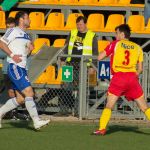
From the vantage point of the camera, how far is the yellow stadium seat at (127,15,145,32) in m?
17.4

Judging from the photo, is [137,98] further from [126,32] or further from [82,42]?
[82,42]

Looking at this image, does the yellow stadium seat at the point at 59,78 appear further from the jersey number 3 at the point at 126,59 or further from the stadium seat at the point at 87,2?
the stadium seat at the point at 87,2

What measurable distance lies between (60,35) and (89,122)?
5.28 m

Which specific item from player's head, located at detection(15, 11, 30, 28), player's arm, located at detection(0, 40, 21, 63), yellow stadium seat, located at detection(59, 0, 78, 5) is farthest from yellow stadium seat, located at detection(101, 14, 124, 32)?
player's arm, located at detection(0, 40, 21, 63)

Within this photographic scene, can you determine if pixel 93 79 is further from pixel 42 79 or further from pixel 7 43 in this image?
pixel 7 43

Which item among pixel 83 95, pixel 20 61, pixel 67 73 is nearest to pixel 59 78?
pixel 67 73

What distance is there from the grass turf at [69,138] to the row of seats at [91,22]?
4.76m

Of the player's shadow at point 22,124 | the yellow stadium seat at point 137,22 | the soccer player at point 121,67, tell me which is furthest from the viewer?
the yellow stadium seat at point 137,22

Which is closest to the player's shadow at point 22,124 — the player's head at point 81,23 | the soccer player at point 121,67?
the soccer player at point 121,67

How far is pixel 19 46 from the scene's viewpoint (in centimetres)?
1166

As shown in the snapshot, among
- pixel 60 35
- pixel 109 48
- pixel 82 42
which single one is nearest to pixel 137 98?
pixel 109 48

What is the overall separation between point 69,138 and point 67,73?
11.5 feet

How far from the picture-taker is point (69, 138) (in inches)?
432

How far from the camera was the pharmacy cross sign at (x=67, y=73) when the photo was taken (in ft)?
46.9
